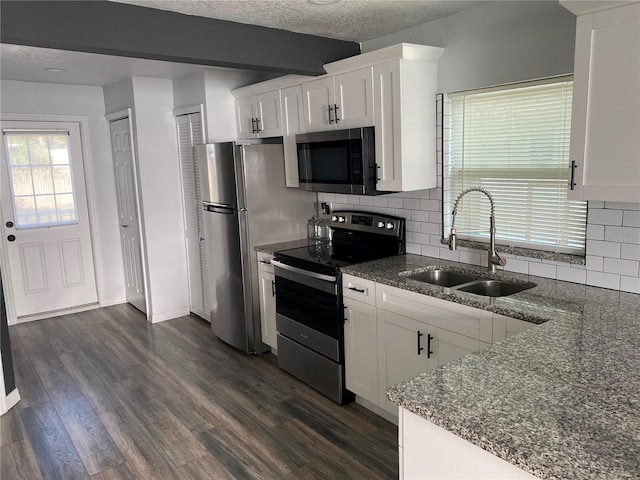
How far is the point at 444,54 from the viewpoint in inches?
118

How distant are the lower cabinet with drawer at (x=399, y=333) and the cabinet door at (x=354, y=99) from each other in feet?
3.31

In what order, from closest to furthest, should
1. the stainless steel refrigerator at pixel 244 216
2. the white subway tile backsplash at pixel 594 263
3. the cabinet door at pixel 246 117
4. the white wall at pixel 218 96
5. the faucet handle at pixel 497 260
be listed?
the white subway tile backsplash at pixel 594 263 → the faucet handle at pixel 497 260 → the stainless steel refrigerator at pixel 244 216 → the cabinet door at pixel 246 117 → the white wall at pixel 218 96

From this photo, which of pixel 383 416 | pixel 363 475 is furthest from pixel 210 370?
pixel 363 475

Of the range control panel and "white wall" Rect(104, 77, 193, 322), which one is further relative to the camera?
"white wall" Rect(104, 77, 193, 322)

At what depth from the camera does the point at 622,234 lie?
2.34m

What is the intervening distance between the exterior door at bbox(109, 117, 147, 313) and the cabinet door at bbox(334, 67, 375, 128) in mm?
2461

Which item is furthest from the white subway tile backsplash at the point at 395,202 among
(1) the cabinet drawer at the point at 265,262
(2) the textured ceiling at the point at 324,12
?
(2) the textured ceiling at the point at 324,12

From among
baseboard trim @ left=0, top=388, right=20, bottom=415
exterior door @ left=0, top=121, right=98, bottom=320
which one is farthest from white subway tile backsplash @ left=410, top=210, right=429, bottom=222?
exterior door @ left=0, top=121, right=98, bottom=320

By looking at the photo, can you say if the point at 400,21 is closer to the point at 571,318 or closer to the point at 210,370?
the point at 571,318

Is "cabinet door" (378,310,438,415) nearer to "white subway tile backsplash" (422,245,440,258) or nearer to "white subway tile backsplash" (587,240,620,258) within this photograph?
"white subway tile backsplash" (422,245,440,258)

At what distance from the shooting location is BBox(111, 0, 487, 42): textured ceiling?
2498 mm

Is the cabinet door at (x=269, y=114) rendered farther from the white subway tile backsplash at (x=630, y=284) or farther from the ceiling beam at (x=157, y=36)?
the white subway tile backsplash at (x=630, y=284)

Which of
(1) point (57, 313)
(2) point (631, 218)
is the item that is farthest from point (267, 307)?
(1) point (57, 313)

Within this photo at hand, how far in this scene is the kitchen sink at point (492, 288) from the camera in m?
2.69
